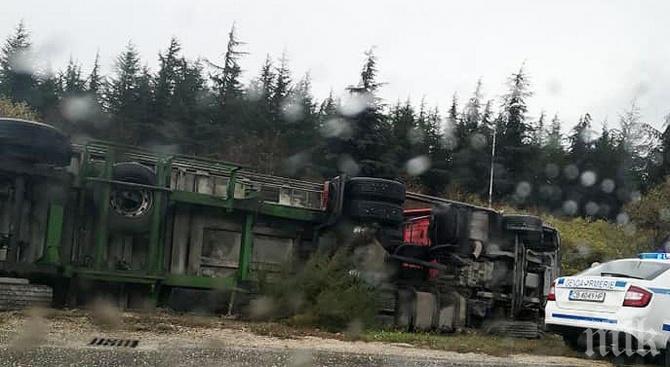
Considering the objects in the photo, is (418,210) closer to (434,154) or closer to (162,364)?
(162,364)

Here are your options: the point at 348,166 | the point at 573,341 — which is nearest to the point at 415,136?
the point at 348,166

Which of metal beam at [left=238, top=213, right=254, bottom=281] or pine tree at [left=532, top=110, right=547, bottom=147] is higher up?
pine tree at [left=532, top=110, right=547, bottom=147]

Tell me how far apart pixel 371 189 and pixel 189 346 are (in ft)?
16.1

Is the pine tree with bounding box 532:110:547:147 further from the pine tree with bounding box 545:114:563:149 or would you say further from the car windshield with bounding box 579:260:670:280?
the car windshield with bounding box 579:260:670:280

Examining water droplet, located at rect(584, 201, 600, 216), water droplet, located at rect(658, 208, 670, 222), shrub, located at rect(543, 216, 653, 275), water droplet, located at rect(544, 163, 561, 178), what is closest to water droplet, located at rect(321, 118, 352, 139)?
shrub, located at rect(543, 216, 653, 275)

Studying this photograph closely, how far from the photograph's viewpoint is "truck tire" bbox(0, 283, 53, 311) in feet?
27.3

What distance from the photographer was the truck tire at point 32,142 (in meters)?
8.71

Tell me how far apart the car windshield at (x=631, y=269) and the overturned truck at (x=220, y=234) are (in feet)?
10.4

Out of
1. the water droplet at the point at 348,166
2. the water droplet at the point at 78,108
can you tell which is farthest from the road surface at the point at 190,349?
the water droplet at the point at 78,108

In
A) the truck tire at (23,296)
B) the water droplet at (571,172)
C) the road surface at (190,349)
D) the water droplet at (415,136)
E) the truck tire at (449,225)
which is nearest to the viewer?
the road surface at (190,349)

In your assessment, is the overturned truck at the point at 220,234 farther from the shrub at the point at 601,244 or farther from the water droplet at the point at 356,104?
the water droplet at the point at 356,104

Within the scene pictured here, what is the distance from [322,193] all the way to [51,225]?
13.8 feet

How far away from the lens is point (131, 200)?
32.1 ft

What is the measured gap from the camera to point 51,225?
363 inches
